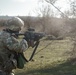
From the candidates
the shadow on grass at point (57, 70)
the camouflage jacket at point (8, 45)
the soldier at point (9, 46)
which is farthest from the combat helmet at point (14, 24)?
the shadow on grass at point (57, 70)

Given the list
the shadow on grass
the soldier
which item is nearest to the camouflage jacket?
the soldier

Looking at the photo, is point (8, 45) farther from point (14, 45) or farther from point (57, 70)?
point (57, 70)

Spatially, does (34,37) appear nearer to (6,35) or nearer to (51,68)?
(6,35)

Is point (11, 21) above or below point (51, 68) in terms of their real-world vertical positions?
above

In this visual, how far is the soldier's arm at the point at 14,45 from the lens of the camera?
18.3 feet

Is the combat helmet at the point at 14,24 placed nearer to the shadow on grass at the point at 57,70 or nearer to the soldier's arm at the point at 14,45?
the soldier's arm at the point at 14,45

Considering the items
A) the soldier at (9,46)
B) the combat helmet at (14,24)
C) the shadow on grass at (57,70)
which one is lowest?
the shadow on grass at (57,70)

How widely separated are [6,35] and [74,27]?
839cm

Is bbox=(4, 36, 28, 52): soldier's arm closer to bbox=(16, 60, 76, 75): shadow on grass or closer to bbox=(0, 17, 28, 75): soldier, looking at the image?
bbox=(0, 17, 28, 75): soldier

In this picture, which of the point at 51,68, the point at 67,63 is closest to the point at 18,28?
the point at 51,68

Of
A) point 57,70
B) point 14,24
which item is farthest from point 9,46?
point 57,70

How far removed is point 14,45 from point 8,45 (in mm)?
118

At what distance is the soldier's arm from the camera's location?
5586 mm

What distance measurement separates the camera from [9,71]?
591cm
